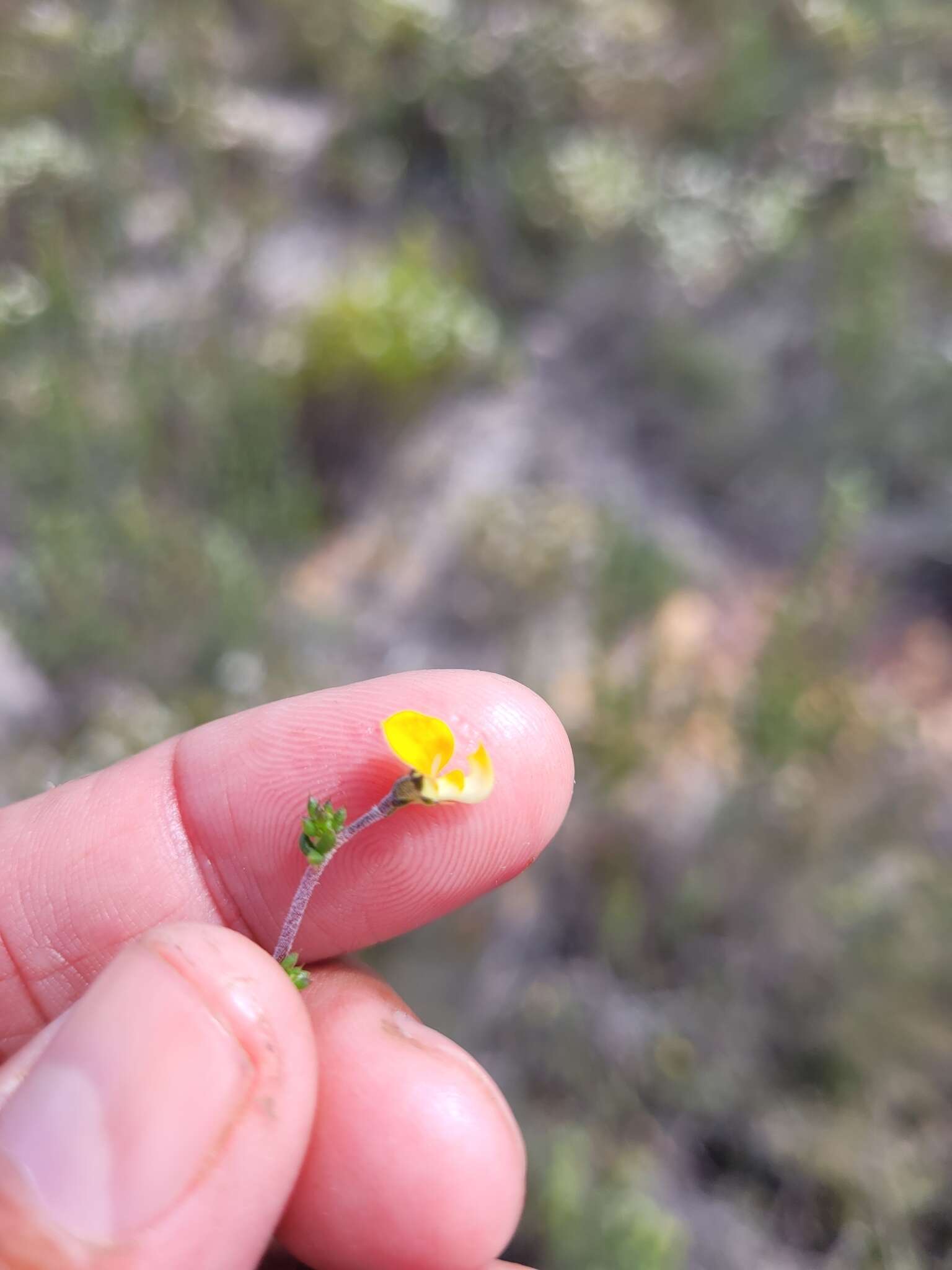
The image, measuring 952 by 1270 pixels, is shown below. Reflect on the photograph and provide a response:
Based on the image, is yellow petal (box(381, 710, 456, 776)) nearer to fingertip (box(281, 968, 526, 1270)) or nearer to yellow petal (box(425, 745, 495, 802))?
yellow petal (box(425, 745, 495, 802))

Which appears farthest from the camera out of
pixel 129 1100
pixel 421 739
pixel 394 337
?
pixel 394 337

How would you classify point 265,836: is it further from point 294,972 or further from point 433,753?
point 433,753

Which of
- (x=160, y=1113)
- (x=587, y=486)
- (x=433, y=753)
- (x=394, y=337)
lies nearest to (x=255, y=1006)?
(x=160, y=1113)

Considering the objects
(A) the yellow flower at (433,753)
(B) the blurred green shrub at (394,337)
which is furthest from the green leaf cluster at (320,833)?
(B) the blurred green shrub at (394,337)

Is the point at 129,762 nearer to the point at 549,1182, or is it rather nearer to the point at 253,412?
the point at 549,1182

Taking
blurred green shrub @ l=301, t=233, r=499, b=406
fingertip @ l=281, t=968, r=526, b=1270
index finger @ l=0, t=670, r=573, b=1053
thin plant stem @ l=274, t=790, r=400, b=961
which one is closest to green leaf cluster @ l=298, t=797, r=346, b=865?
thin plant stem @ l=274, t=790, r=400, b=961

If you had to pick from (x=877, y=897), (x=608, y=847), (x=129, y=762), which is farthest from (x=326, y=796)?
(x=877, y=897)
